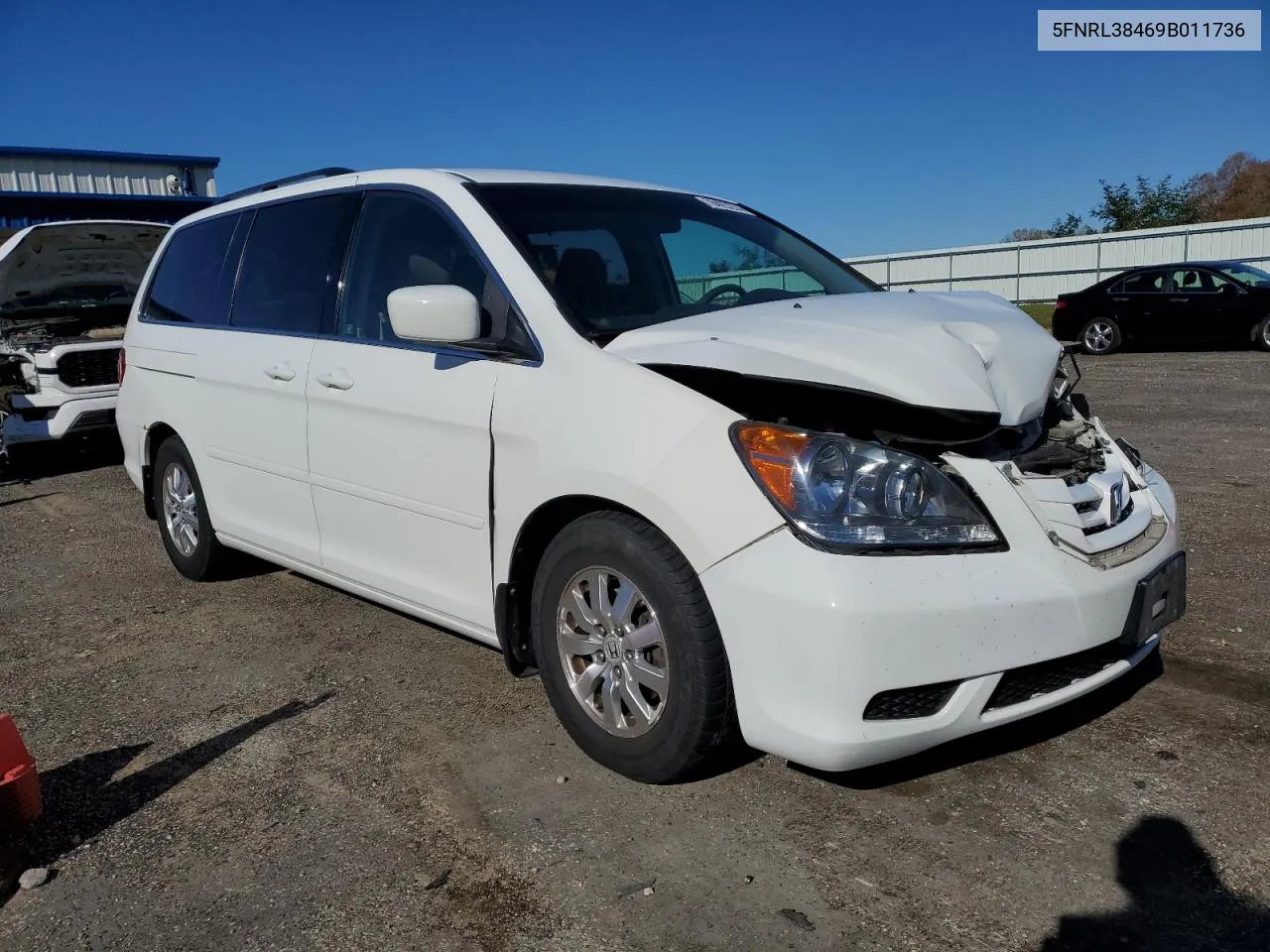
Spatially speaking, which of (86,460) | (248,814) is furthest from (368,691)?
(86,460)

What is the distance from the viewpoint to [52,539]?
6.31 metres

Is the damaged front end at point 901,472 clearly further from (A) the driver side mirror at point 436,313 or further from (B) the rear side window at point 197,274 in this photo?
(B) the rear side window at point 197,274

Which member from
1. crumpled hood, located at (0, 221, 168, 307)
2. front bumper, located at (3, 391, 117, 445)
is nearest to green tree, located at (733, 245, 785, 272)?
front bumper, located at (3, 391, 117, 445)

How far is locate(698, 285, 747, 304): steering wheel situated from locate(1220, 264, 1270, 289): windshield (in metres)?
14.8

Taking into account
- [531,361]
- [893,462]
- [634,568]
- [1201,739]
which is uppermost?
[531,361]

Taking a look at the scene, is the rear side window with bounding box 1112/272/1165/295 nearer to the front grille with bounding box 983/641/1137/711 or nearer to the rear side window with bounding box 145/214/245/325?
the rear side window with bounding box 145/214/245/325

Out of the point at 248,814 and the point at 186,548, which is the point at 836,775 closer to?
the point at 248,814

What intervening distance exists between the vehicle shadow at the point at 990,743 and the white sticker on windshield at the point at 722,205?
229 centimetres

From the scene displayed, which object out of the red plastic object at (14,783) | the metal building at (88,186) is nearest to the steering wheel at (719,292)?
the red plastic object at (14,783)

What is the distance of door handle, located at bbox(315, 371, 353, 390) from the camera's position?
3.67 meters

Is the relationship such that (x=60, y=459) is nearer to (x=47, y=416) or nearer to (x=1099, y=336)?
(x=47, y=416)

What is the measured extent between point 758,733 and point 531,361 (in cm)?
125

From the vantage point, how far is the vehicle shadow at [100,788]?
277 centimetres

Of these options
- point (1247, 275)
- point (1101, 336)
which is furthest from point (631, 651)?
point (1247, 275)
